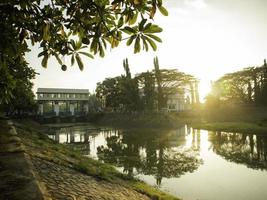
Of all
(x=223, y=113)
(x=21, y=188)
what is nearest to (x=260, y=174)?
(x=21, y=188)

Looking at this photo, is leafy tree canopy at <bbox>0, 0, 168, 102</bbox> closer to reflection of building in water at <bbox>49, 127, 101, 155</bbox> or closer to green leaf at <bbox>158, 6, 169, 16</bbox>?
green leaf at <bbox>158, 6, 169, 16</bbox>

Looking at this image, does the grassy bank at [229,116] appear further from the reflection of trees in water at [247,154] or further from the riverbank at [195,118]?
the reflection of trees in water at [247,154]

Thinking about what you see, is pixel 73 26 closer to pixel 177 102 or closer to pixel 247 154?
pixel 247 154

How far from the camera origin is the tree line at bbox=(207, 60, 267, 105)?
170 ft

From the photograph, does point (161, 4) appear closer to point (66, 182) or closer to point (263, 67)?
point (66, 182)

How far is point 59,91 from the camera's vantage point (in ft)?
202

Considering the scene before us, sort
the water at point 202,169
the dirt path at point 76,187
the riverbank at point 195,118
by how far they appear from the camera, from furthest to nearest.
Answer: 1. the riverbank at point 195,118
2. the water at point 202,169
3. the dirt path at point 76,187

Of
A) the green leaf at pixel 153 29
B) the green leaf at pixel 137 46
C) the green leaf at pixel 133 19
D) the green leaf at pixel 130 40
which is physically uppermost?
the green leaf at pixel 133 19

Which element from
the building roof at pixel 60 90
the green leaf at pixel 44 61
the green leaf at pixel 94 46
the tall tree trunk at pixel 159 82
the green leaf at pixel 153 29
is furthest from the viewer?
the building roof at pixel 60 90

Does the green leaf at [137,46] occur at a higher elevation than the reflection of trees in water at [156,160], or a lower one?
higher

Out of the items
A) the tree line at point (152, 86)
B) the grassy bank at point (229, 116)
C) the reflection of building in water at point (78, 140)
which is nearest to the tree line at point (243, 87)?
the grassy bank at point (229, 116)

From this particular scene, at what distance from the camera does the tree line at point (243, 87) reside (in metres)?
51.7

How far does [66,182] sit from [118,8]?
487cm

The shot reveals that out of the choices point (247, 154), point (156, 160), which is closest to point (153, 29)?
point (156, 160)
